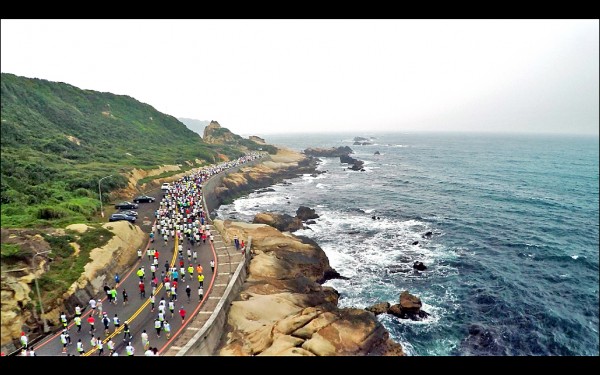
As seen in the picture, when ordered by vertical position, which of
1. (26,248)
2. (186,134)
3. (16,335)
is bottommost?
(16,335)

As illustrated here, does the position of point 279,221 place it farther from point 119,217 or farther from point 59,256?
point 59,256

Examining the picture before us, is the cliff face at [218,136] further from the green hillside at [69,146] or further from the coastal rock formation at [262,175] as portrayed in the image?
the coastal rock formation at [262,175]

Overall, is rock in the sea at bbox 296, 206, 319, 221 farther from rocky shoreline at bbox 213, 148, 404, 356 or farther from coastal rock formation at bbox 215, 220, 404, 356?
coastal rock formation at bbox 215, 220, 404, 356

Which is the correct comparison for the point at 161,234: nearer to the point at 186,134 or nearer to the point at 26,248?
the point at 26,248

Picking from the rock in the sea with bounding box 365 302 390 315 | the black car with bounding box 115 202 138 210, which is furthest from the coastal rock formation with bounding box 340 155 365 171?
the rock in the sea with bounding box 365 302 390 315

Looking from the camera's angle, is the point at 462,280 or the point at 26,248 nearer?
the point at 26,248

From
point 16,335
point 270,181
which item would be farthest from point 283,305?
point 270,181
